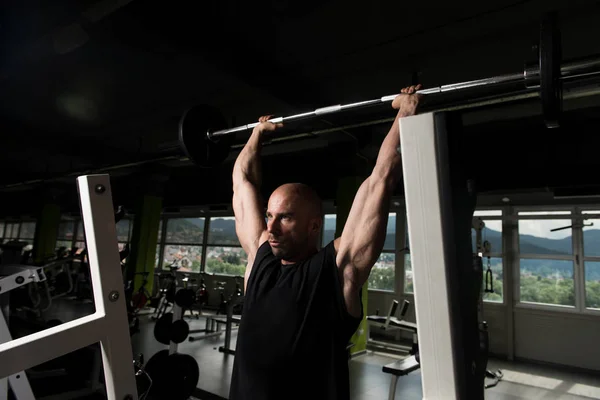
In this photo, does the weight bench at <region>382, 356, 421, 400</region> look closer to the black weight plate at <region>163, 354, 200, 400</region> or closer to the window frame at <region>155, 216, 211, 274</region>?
the black weight plate at <region>163, 354, 200, 400</region>

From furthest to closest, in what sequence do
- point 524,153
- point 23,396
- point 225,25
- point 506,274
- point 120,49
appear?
point 506,274 < point 524,153 < point 120,49 < point 225,25 < point 23,396

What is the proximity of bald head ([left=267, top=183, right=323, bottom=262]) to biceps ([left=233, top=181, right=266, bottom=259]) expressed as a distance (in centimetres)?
16

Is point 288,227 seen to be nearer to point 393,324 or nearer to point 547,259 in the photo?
point 393,324

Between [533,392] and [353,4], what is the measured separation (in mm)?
4073

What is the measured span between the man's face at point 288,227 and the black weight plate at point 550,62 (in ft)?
2.22

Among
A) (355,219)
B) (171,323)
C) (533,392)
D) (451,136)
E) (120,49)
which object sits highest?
(120,49)

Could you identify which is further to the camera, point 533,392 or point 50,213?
point 50,213

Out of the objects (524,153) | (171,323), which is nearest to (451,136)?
(524,153)

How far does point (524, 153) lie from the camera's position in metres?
3.36

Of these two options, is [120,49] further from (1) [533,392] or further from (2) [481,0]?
(1) [533,392]

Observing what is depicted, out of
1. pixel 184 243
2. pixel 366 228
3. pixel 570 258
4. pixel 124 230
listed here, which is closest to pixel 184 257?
pixel 184 243

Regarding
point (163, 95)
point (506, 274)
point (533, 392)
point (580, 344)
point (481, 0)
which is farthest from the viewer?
point (506, 274)

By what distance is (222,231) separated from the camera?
30.5 feet

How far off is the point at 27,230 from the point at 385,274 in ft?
44.1
